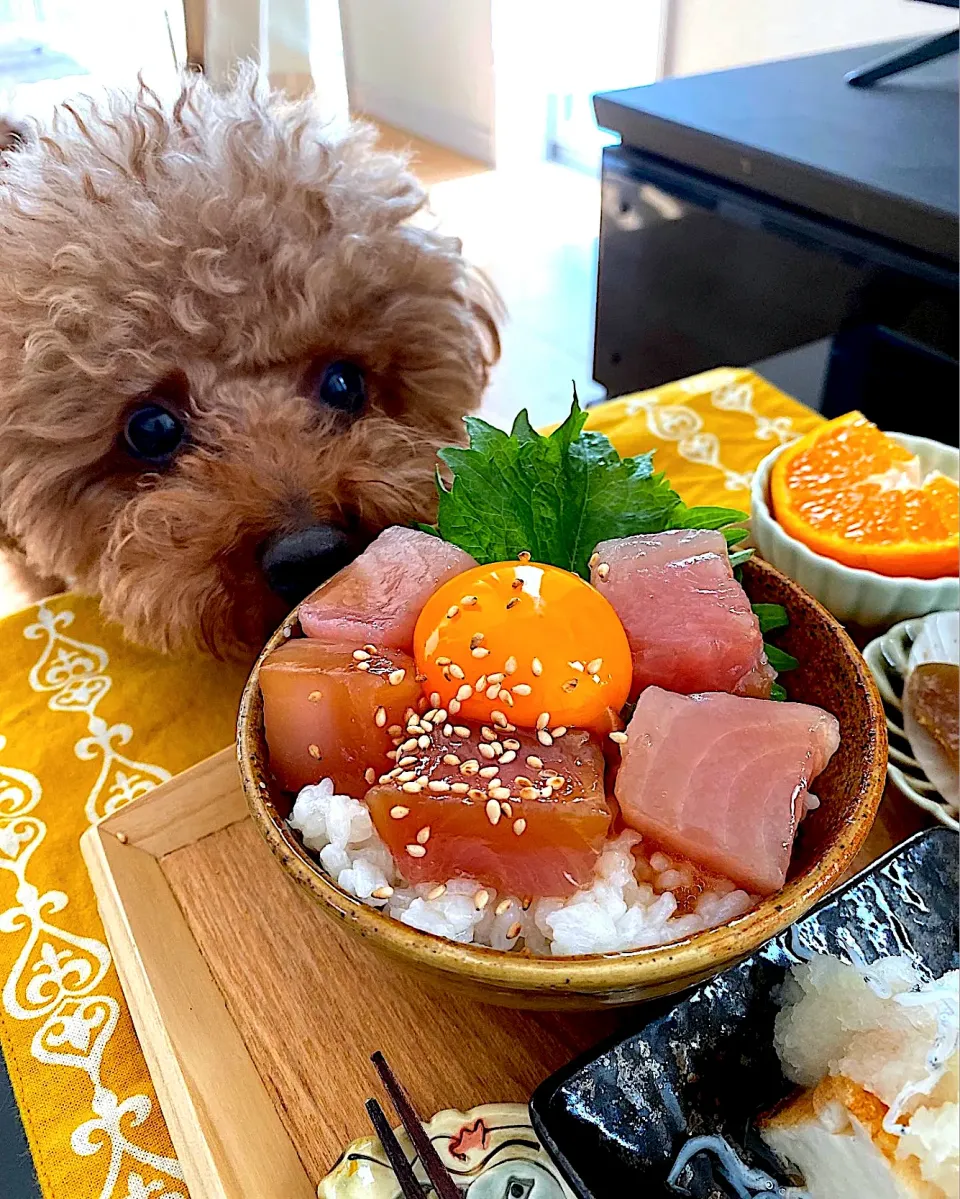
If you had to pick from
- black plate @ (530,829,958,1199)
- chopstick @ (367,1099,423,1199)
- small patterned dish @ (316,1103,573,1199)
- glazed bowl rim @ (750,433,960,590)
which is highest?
glazed bowl rim @ (750,433,960,590)

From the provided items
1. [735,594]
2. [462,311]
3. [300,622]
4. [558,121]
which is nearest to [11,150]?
[462,311]

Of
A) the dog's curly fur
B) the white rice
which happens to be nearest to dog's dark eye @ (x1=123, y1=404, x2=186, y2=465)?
the dog's curly fur

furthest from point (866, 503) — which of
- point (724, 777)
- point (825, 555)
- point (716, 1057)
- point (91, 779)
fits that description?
point (91, 779)

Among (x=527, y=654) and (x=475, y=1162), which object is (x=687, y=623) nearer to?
(x=527, y=654)

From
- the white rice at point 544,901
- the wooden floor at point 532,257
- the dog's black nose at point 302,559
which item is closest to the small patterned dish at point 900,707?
the white rice at point 544,901

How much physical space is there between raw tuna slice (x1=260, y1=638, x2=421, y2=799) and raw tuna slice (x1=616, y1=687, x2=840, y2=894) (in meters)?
0.19

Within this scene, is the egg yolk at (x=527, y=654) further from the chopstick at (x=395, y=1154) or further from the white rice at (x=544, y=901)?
the chopstick at (x=395, y=1154)

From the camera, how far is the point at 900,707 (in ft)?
3.36

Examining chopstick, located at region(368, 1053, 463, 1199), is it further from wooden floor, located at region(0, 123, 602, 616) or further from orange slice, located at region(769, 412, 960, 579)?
wooden floor, located at region(0, 123, 602, 616)

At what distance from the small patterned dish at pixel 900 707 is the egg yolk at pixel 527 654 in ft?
1.17

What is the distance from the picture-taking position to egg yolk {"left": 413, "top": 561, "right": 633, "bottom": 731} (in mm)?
757

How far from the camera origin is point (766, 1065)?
72cm

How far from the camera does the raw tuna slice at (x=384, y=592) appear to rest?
0.84m

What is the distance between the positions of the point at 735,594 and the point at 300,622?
38 centimetres
